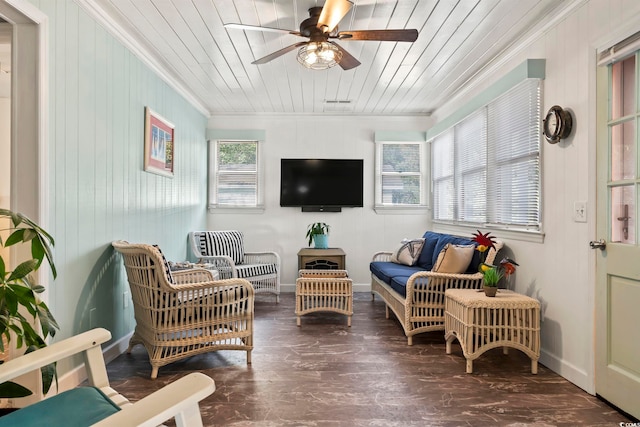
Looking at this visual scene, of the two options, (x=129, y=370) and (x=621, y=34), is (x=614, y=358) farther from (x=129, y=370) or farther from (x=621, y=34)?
(x=129, y=370)

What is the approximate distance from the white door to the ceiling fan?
1.18 m

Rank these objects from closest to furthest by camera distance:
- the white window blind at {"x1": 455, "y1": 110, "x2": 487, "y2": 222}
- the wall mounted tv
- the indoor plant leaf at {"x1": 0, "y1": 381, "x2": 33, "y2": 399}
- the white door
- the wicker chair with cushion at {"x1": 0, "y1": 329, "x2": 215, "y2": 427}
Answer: the wicker chair with cushion at {"x1": 0, "y1": 329, "x2": 215, "y2": 427} → the indoor plant leaf at {"x1": 0, "y1": 381, "x2": 33, "y2": 399} → the white door → the white window blind at {"x1": 455, "y1": 110, "x2": 487, "y2": 222} → the wall mounted tv

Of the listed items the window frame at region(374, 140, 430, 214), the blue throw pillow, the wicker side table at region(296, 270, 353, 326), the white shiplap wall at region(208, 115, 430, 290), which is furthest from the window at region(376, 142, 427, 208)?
the wicker side table at region(296, 270, 353, 326)

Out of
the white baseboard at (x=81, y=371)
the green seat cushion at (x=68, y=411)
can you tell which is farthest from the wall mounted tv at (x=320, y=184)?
the green seat cushion at (x=68, y=411)

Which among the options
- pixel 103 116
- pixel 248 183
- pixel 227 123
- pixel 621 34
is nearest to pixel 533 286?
pixel 621 34

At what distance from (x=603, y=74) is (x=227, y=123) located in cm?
434

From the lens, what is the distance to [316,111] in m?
5.14

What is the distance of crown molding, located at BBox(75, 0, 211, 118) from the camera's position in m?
2.46

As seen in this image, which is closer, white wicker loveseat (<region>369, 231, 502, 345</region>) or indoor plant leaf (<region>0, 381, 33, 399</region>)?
indoor plant leaf (<region>0, 381, 33, 399</region>)

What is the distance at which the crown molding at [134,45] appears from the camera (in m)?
2.46

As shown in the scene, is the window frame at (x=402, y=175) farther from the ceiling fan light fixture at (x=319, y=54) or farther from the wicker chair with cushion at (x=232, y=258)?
the ceiling fan light fixture at (x=319, y=54)

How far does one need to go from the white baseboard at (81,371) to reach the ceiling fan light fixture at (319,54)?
2.44 metres

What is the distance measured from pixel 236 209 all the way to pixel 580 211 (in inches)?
160

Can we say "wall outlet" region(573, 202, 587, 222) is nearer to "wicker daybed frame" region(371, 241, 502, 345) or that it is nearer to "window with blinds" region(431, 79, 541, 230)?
"window with blinds" region(431, 79, 541, 230)
